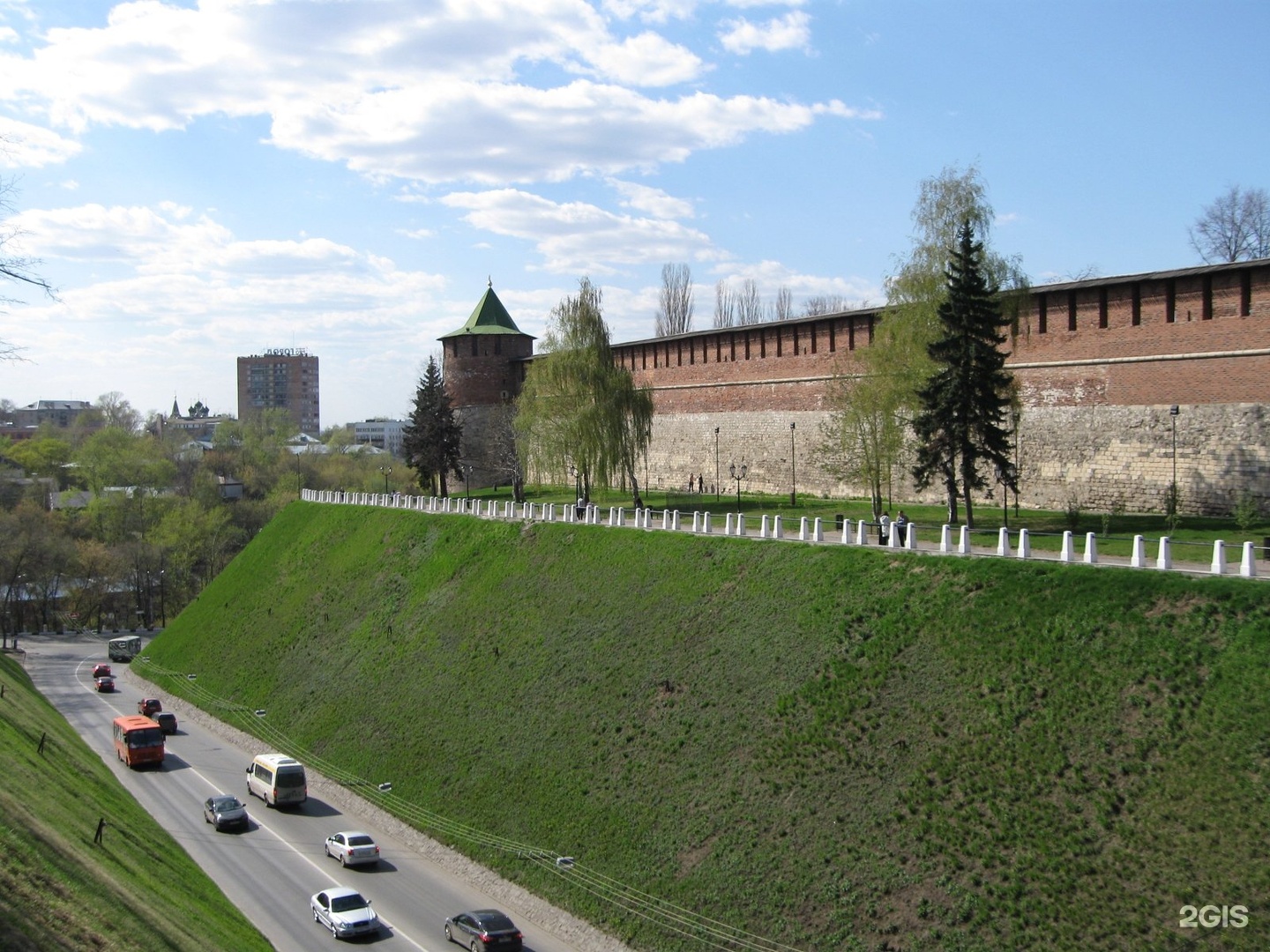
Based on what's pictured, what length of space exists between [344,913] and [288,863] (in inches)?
140

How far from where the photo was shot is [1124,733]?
10.6 metres

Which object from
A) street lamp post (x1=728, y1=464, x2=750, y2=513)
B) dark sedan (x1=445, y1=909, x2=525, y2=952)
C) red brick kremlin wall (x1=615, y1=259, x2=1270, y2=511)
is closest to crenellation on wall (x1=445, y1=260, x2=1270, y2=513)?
red brick kremlin wall (x1=615, y1=259, x2=1270, y2=511)

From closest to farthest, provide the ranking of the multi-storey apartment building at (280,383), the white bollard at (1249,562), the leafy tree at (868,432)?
→ the white bollard at (1249,562)
the leafy tree at (868,432)
the multi-storey apartment building at (280,383)

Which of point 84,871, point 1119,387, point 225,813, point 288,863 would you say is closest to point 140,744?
point 225,813

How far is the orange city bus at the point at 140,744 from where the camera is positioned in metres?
22.5

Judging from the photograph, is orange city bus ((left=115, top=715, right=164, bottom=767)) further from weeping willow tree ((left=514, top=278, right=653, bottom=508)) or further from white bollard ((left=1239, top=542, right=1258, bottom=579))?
white bollard ((left=1239, top=542, right=1258, bottom=579))

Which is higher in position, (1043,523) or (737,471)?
(737,471)

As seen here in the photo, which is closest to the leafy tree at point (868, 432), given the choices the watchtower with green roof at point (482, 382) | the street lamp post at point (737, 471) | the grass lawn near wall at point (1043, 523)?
the grass lawn near wall at point (1043, 523)

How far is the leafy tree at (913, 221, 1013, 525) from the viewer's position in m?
19.3

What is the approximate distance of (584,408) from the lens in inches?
1156

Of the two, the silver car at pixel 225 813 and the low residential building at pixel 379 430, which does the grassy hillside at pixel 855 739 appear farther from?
the low residential building at pixel 379 430

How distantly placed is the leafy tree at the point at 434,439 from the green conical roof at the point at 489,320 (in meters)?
2.65

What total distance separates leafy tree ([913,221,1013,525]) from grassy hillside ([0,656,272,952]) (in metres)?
13.7

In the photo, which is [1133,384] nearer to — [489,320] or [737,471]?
[737,471]
